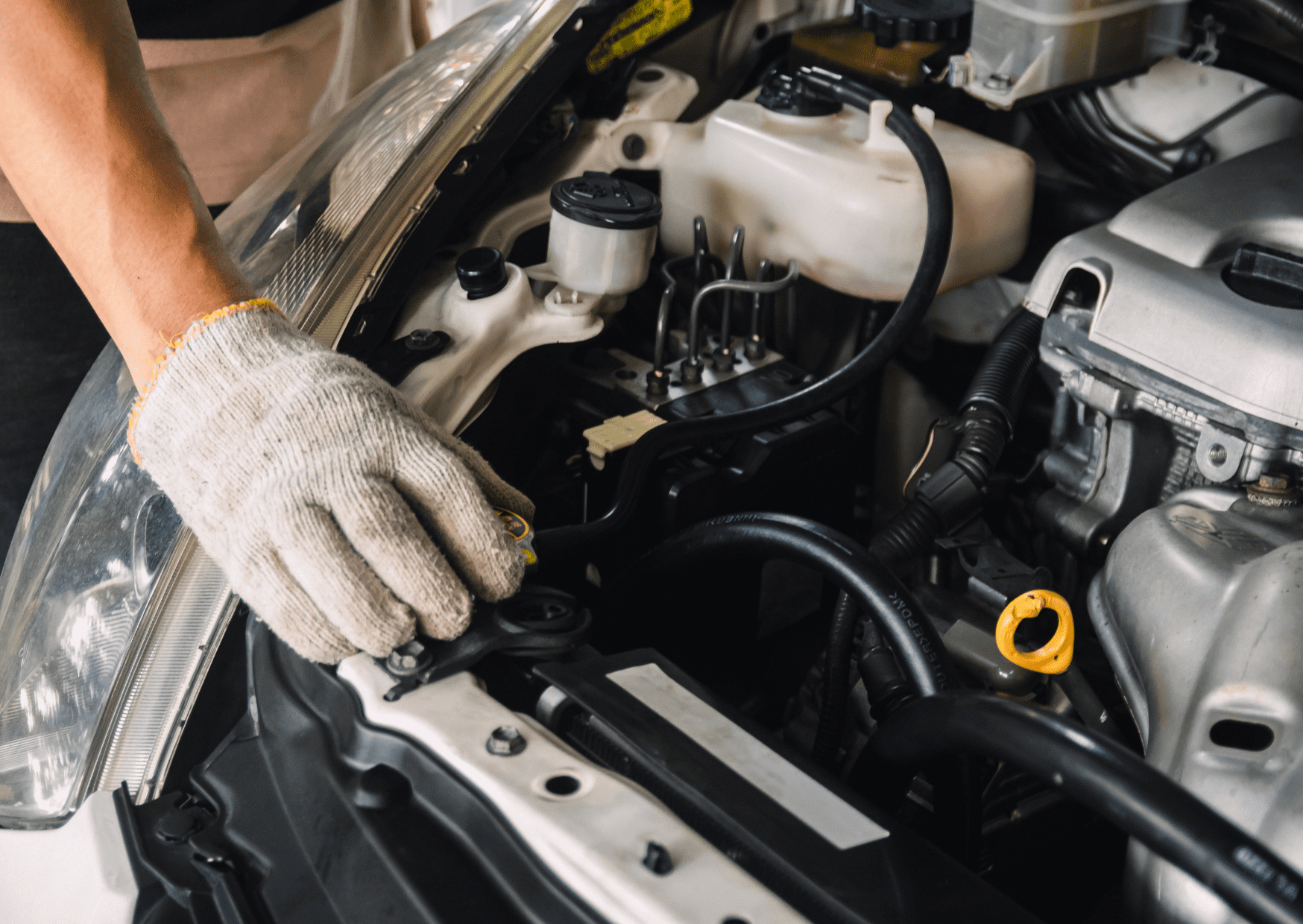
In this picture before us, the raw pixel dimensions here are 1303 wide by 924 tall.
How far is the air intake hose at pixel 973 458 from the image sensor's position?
956 millimetres

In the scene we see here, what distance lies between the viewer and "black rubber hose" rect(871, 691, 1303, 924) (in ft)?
1.61

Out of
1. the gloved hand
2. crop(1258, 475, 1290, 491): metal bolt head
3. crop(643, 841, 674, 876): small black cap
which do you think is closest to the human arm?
the gloved hand

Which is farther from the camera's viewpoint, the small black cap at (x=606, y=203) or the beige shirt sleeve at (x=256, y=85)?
the beige shirt sleeve at (x=256, y=85)

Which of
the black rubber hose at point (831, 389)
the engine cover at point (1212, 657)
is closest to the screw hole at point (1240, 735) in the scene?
the engine cover at point (1212, 657)

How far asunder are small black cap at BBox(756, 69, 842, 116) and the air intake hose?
326mm

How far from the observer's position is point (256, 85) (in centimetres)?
141

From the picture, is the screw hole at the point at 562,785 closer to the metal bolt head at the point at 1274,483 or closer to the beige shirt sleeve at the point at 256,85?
the metal bolt head at the point at 1274,483

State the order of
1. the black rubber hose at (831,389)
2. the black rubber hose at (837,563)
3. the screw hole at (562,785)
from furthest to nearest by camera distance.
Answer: the black rubber hose at (831,389) < the black rubber hose at (837,563) < the screw hole at (562,785)

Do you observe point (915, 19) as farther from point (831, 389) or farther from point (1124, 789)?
point (1124, 789)

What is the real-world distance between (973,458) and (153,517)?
0.71 meters

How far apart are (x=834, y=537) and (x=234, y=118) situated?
1030 mm

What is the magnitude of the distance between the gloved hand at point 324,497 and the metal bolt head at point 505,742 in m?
0.09

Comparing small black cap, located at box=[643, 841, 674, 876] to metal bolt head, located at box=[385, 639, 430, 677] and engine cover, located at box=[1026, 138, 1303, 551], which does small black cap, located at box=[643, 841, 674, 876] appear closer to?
metal bolt head, located at box=[385, 639, 430, 677]

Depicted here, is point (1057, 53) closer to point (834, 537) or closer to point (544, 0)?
point (544, 0)
